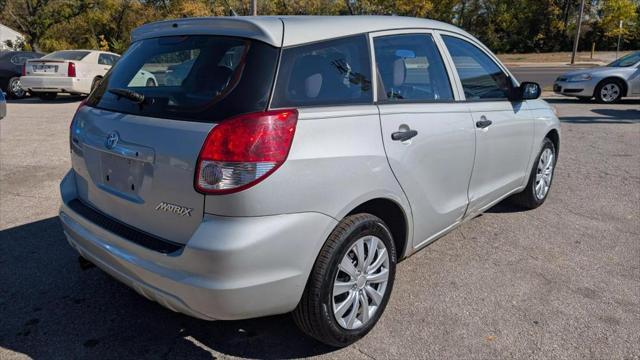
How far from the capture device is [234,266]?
2.19m

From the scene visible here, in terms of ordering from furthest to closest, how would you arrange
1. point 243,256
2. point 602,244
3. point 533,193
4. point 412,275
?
point 533,193 < point 602,244 < point 412,275 < point 243,256

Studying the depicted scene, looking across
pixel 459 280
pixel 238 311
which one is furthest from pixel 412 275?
pixel 238 311

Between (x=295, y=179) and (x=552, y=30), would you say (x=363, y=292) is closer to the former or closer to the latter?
(x=295, y=179)

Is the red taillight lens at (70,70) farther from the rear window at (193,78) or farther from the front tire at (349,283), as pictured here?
the front tire at (349,283)

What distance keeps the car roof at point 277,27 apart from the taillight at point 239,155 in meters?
0.44

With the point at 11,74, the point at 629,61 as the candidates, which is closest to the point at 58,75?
the point at 11,74

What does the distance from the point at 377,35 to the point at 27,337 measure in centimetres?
262

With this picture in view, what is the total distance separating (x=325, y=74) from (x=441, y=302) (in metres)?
1.68

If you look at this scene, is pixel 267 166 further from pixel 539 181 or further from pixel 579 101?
pixel 579 101

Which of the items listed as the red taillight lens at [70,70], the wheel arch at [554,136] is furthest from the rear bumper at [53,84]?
the wheel arch at [554,136]

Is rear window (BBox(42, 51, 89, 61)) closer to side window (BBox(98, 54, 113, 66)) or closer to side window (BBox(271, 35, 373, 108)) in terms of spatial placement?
side window (BBox(98, 54, 113, 66))

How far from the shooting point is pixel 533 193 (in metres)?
4.87

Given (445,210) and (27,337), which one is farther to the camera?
(445,210)

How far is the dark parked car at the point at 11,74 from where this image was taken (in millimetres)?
15000
